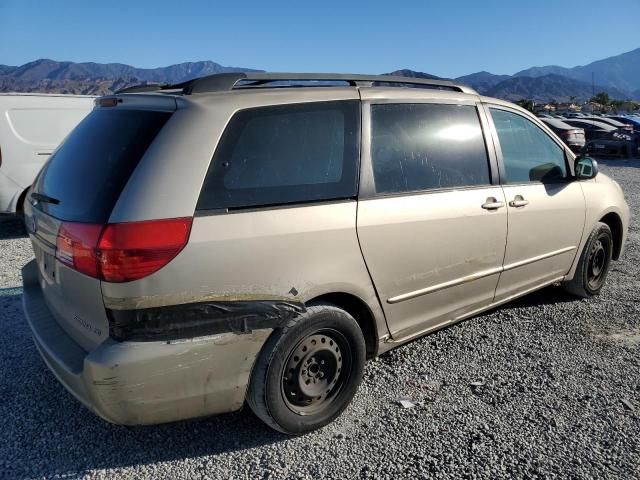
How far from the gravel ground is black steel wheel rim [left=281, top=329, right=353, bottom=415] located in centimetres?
18

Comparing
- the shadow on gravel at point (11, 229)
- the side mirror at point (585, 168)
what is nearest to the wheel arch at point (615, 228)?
the side mirror at point (585, 168)

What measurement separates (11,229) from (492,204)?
7.23 meters

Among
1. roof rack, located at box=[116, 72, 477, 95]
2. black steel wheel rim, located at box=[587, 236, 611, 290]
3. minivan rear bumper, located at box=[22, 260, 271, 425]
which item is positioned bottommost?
black steel wheel rim, located at box=[587, 236, 611, 290]

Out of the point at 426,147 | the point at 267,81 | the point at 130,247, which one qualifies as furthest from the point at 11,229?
the point at 426,147

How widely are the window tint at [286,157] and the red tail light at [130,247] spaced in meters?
0.21

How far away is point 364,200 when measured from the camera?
2902mm

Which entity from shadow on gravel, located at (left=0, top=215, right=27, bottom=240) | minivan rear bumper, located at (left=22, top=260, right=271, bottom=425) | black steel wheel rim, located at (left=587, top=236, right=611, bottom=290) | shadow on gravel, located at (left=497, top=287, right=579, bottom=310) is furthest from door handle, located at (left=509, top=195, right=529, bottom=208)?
shadow on gravel, located at (left=0, top=215, right=27, bottom=240)

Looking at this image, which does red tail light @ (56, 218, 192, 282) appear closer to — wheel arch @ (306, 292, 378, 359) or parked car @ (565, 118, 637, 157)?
wheel arch @ (306, 292, 378, 359)

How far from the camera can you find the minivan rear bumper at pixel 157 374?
7.30 ft

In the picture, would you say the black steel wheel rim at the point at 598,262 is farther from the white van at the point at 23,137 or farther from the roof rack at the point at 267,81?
the white van at the point at 23,137

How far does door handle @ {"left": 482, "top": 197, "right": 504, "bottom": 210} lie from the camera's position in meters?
3.54

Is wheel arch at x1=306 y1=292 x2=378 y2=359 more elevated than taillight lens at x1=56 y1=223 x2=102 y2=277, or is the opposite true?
taillight lens at x1=56 y1=223 x2=102 y2=277

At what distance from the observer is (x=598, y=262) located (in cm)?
498

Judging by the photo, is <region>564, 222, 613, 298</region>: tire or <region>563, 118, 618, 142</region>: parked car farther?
<region>563, 118, 618, 142</region>: parked car
